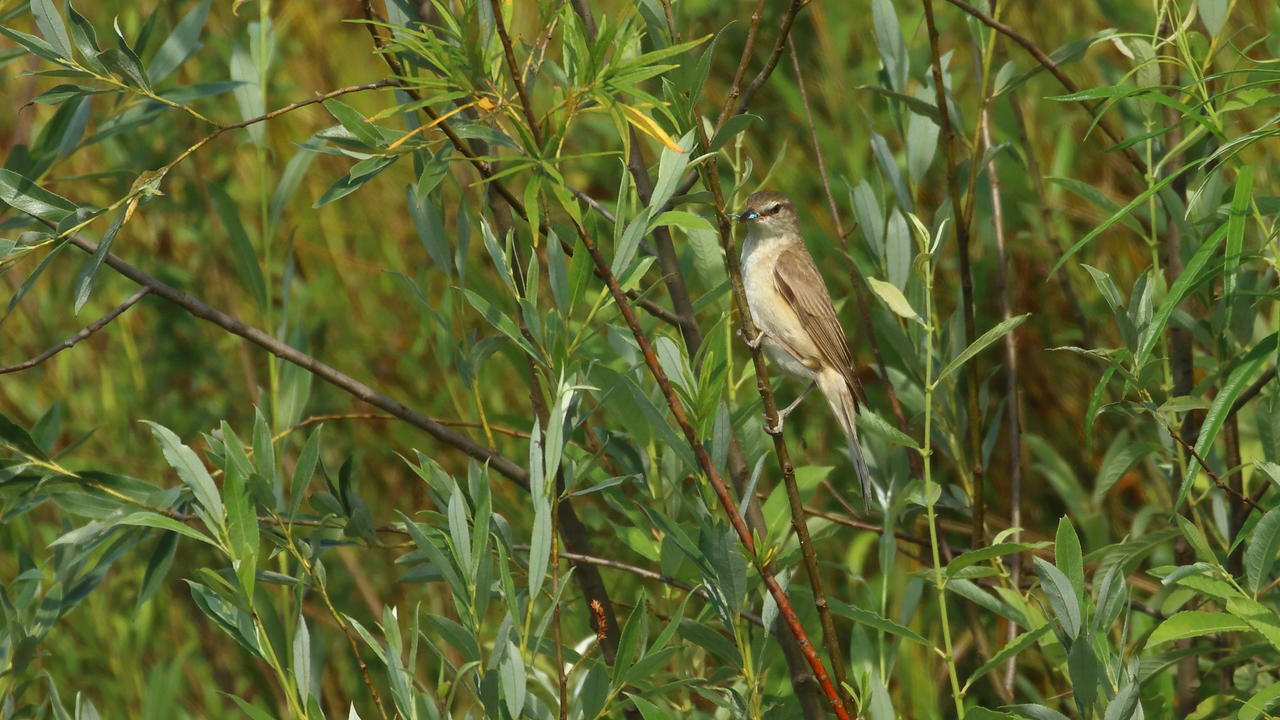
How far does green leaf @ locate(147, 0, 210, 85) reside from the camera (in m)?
2.47

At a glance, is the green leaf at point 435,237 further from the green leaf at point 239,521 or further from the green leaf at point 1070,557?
the green leaf at point 1070,557

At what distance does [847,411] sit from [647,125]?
1.90 meters

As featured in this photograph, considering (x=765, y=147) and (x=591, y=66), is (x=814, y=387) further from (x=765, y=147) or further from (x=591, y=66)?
(x=591, y=66)

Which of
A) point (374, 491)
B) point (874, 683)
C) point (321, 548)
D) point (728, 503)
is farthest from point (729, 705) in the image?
point (374, 491)

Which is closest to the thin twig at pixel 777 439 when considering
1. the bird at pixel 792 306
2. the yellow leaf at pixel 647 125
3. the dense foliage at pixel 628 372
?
the dense foliage at pixel 628 372

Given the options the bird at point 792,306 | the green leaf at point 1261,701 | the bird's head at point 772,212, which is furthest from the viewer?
the bird's head at point 772,212

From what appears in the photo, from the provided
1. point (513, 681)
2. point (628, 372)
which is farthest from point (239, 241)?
point (513, 681)

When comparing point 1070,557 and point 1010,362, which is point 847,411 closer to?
point 1010,362

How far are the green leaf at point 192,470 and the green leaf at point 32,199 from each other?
1.40 ft

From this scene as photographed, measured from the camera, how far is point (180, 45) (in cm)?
253

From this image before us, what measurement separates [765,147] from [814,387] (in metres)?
1.35

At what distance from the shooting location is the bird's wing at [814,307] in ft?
12.1

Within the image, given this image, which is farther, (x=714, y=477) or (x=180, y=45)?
(x=180, y=45)

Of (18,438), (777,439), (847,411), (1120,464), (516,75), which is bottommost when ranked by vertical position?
(847,411)
